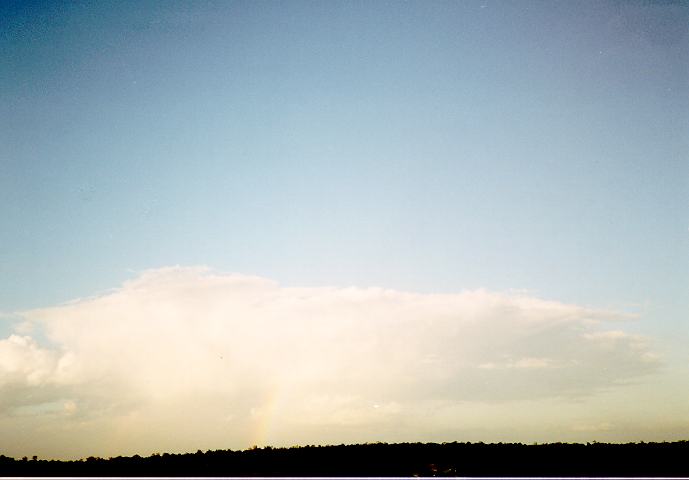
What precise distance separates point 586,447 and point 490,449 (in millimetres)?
12896

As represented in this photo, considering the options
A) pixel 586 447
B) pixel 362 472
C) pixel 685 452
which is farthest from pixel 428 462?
pixel 685 452

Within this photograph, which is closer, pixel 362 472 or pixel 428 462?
pixel 362 472

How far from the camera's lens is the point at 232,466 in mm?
60500

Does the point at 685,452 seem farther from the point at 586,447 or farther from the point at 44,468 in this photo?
the point at 44,468

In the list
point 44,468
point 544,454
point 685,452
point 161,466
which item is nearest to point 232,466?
point 161,466

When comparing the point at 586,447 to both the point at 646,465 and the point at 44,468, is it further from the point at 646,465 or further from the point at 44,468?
the point at 44,468

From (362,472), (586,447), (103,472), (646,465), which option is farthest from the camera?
(586,447)

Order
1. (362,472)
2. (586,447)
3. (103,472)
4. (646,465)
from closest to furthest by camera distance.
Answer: (646,465)
(362,472)
(103,472)
(586,447)

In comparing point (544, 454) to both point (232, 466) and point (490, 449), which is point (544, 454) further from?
point (232, 466)

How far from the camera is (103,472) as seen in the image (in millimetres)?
60469

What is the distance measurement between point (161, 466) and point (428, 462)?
3546 centimetres

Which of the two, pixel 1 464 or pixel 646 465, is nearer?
pixel 646 465

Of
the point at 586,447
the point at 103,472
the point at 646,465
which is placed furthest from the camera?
the point at 586,447

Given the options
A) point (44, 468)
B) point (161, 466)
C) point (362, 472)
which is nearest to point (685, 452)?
point (362, 472)
